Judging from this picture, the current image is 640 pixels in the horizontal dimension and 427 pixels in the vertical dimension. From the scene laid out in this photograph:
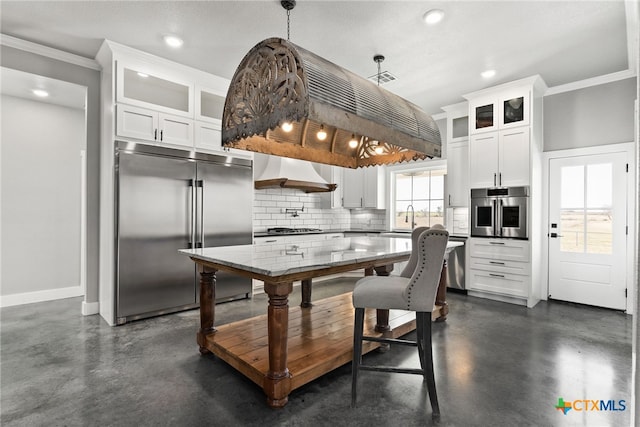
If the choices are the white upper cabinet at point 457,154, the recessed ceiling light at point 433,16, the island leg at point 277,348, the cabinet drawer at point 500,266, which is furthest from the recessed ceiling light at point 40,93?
the cabinet drawer at point 500,266

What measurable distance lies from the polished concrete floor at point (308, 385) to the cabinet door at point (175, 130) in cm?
205

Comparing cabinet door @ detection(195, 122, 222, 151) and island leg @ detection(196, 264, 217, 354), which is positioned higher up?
cabinet door @ detection(195, 122, 222, 151)

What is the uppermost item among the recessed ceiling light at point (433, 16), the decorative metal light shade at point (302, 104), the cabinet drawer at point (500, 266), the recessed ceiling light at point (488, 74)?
the recessed ceiling light at point (488, 74)

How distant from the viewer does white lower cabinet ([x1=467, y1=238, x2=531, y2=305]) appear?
4117 millimetres

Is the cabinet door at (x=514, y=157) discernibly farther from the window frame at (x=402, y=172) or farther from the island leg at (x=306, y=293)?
the island leg at (x=306, y=293)

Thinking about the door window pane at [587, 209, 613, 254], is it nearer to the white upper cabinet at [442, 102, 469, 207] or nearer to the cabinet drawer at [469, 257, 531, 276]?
the cabinet drawer at [469, 257, 531, 276]

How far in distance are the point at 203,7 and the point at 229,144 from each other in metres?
1.25

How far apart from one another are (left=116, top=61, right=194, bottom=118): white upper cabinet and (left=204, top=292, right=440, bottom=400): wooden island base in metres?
2.58

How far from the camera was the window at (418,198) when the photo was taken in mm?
5469

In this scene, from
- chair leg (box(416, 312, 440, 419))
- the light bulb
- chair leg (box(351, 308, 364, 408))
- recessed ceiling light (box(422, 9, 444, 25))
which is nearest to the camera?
chair leg (box(416, 312, 440, 419))

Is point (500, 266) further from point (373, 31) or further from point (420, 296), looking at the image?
point (373, 31)

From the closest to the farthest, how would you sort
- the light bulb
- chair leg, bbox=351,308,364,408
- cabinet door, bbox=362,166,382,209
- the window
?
1. chair leg, bbox=351,308,364,408
2. the light bulb
3. the window
4. cabinet door, bbox=362,166,382,209

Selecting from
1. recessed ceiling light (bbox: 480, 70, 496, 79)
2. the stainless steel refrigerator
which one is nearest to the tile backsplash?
the stainless steel refrigerator

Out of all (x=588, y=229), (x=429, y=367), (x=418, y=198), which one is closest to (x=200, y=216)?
(x=429, y=367)
